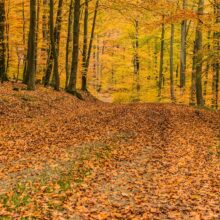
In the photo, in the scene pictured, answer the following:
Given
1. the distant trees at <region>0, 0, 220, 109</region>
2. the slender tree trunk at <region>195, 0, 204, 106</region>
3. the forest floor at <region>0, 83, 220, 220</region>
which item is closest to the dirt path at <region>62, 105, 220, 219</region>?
the forest floor at <region>0, 83, 220, 220</region>

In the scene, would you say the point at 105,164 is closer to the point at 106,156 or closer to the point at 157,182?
the point at 106,156

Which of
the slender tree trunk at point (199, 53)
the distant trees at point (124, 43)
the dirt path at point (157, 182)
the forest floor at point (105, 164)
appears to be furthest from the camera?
the distant trees at point (124, 43)

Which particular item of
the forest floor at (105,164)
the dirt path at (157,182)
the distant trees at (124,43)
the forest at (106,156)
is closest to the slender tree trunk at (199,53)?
the distant trees at (124,43)

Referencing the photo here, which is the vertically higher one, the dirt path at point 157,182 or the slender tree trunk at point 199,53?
the slender tree trunk at point 199,53

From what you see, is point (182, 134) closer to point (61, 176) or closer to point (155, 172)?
point (155, 172)

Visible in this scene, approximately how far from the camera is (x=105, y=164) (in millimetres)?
10922

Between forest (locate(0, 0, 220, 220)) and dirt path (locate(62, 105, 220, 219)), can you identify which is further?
forest (locate(0, 0, 220, 220))

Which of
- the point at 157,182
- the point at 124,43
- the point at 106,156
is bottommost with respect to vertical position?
the point at 157,182

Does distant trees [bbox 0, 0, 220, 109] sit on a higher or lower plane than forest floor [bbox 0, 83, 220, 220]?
higher

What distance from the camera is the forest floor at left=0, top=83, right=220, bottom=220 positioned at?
7.67 metres

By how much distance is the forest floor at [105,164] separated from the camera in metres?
7.67

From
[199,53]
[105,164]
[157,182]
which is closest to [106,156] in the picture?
Result: [105,164]

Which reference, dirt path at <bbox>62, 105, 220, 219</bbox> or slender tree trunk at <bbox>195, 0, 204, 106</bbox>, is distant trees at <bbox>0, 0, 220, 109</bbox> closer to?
slender tree trunk at <bbox>195, 0, 204, 106</bbox>

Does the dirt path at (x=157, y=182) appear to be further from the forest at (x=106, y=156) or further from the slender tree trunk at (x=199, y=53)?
the slender tree trunk at (x=199, y=53)
